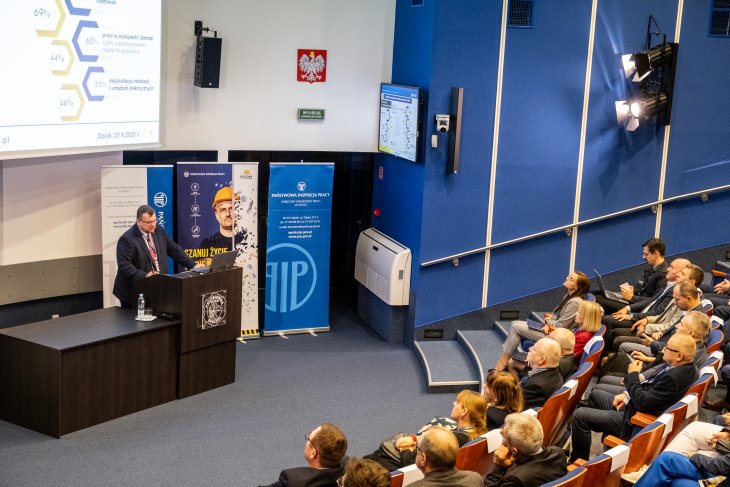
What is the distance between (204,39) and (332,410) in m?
3.46

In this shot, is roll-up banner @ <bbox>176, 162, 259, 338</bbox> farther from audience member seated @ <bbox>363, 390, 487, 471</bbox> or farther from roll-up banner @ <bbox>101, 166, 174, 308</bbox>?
audience member seated @ <bbox>363, 390, 487, 471</bbox>

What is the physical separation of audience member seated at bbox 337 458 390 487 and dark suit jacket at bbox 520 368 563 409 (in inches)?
75.9

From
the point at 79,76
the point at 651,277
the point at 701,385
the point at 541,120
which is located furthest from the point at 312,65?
the point at 701,385

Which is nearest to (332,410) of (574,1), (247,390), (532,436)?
(247,390)

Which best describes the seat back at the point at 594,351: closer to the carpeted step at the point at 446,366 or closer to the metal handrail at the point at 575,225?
the carpeted step at the point at 446,366

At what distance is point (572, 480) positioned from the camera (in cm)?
405

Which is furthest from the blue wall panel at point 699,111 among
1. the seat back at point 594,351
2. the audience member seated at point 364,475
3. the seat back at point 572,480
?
the audience member seated at point 364,475

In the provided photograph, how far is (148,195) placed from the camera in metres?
7.95

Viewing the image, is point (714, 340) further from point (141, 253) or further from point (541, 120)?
point (141, 253)

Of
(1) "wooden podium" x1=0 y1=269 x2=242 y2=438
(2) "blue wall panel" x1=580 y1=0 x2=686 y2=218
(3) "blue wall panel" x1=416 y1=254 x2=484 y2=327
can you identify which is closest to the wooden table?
(1) "wooden podium" x1=0 y1=269 x2=242 y2=438

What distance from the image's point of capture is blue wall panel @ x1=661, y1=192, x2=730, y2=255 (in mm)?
8859

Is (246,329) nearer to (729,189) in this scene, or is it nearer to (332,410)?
(332,410)

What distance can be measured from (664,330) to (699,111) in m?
2.96

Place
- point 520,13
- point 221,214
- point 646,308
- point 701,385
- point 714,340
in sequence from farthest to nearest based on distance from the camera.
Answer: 1. point 221,214
2. point 520,13
3. point 646,308
4. point 714,340
5. point 701,385
